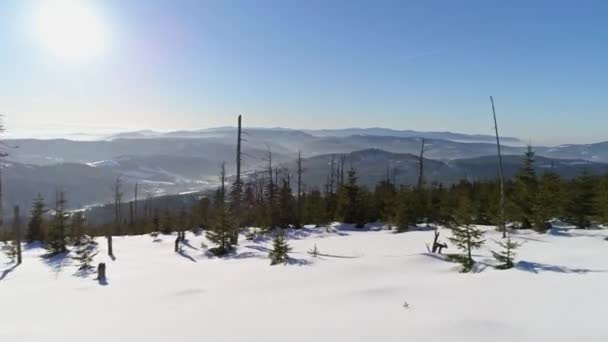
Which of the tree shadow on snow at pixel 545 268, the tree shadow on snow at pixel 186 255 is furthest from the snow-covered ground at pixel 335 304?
the tree shadow on snow at pixel 186 255

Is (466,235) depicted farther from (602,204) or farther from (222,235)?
(602,204)

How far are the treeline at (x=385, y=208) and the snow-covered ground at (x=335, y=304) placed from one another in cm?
882

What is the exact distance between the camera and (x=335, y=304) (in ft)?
25.7

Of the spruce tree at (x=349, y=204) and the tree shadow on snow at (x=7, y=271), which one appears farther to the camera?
the spruce tree at (x=349, y=204)

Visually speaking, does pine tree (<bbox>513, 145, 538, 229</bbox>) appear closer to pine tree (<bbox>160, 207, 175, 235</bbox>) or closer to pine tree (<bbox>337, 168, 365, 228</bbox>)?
pine tree (<bbox>337, 168, 365, 228</bbox>)

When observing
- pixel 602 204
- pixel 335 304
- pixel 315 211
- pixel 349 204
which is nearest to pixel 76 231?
pixel 315 211

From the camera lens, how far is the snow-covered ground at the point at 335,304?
6066mm

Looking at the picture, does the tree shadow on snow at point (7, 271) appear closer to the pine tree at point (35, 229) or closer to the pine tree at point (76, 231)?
the pine tree at point (76, 231)

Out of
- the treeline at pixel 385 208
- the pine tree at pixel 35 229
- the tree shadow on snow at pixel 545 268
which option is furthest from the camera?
the pine tree at pixel 35 229

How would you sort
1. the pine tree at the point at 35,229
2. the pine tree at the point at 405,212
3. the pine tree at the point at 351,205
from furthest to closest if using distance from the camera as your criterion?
the pine tree at the point at 35,229
the pine tree at the point at 351,205
the pine tree at the point at 405,212

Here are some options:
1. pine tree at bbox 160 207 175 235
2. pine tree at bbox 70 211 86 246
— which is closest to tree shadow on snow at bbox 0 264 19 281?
pine tree at bbox 70 211 86 246

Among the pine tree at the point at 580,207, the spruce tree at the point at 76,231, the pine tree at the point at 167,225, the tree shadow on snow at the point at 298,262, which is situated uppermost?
the pine tree at the point at 580,207

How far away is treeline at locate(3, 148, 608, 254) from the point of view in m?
24.3

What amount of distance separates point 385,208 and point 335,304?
28905 millimetres
